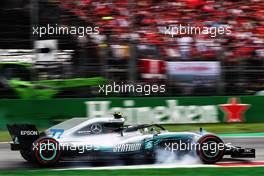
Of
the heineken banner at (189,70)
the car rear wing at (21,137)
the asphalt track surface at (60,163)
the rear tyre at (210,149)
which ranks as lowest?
the asphalt track surface at (60,163)

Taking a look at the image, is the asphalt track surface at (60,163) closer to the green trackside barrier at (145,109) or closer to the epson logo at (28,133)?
the epson logo at (28,133)

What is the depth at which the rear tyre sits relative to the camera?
26.7 ft

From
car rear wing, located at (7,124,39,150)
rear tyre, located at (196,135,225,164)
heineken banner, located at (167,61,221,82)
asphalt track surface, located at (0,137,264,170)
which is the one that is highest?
heineken banner, located at (167,61,221,82)

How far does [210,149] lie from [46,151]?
97.9 inches

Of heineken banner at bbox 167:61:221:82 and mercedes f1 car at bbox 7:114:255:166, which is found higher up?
heineken banner at bbox 167:61:221:82

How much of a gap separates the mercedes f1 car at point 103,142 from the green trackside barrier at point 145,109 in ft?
16.4

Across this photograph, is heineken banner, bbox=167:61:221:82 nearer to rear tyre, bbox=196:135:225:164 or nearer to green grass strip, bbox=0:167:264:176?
rear tyre, bbox=196:135:225:164

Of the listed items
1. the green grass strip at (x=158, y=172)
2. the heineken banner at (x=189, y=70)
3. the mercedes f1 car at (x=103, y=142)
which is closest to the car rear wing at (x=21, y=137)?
the mercedes f1 car at (x=103, y=142)

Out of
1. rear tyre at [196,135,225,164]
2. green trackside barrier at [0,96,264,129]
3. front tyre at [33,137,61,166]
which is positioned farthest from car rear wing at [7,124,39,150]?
green trackside barrier at [0,96,264,129]

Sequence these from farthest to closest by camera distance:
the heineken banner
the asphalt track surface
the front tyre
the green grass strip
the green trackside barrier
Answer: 1. the heineken banner
2. the green trackside barrier
3. the asphalt track surface
4. the front tyre
5. the green grass strip

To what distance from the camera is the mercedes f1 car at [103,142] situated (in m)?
8.12

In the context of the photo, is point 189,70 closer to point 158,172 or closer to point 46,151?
point 158,172

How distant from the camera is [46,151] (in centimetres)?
811

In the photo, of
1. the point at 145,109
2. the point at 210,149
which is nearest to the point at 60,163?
the point at 210,149
